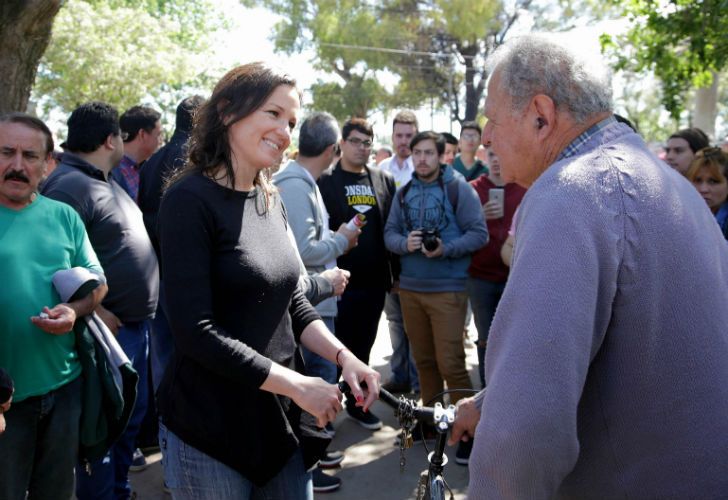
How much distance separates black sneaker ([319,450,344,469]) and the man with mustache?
199 centimetres

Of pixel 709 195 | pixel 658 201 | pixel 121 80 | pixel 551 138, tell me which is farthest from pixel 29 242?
pixel 121 80

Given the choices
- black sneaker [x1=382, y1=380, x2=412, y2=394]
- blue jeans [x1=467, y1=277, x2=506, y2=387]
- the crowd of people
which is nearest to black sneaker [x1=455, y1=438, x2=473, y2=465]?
blue jeans [x1=467, y1=277, x2=506, y2=387]

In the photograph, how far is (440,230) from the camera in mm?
5355

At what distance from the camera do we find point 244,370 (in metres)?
2.05

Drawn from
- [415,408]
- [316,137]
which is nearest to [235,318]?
[415,408]

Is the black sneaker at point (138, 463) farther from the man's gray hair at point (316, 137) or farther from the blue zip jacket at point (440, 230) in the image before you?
the man's gray hair at point (316, 137)

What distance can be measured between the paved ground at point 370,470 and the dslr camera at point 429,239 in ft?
4.81

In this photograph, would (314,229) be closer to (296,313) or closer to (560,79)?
(296,313)

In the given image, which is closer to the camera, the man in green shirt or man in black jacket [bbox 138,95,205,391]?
man in black jacket [bbox 138,95,205,391]

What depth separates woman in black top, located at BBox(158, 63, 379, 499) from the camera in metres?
2.06

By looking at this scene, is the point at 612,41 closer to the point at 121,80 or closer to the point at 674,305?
the point at 674,305

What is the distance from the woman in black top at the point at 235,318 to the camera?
2062 millimetres

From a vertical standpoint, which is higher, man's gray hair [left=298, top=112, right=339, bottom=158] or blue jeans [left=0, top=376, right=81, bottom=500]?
man's gray hair [left=298, top=112, right=339, bottom=158]

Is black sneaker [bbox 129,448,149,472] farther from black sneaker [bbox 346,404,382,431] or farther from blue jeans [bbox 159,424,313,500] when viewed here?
blue jeans [bbox 159,424,313,500]
